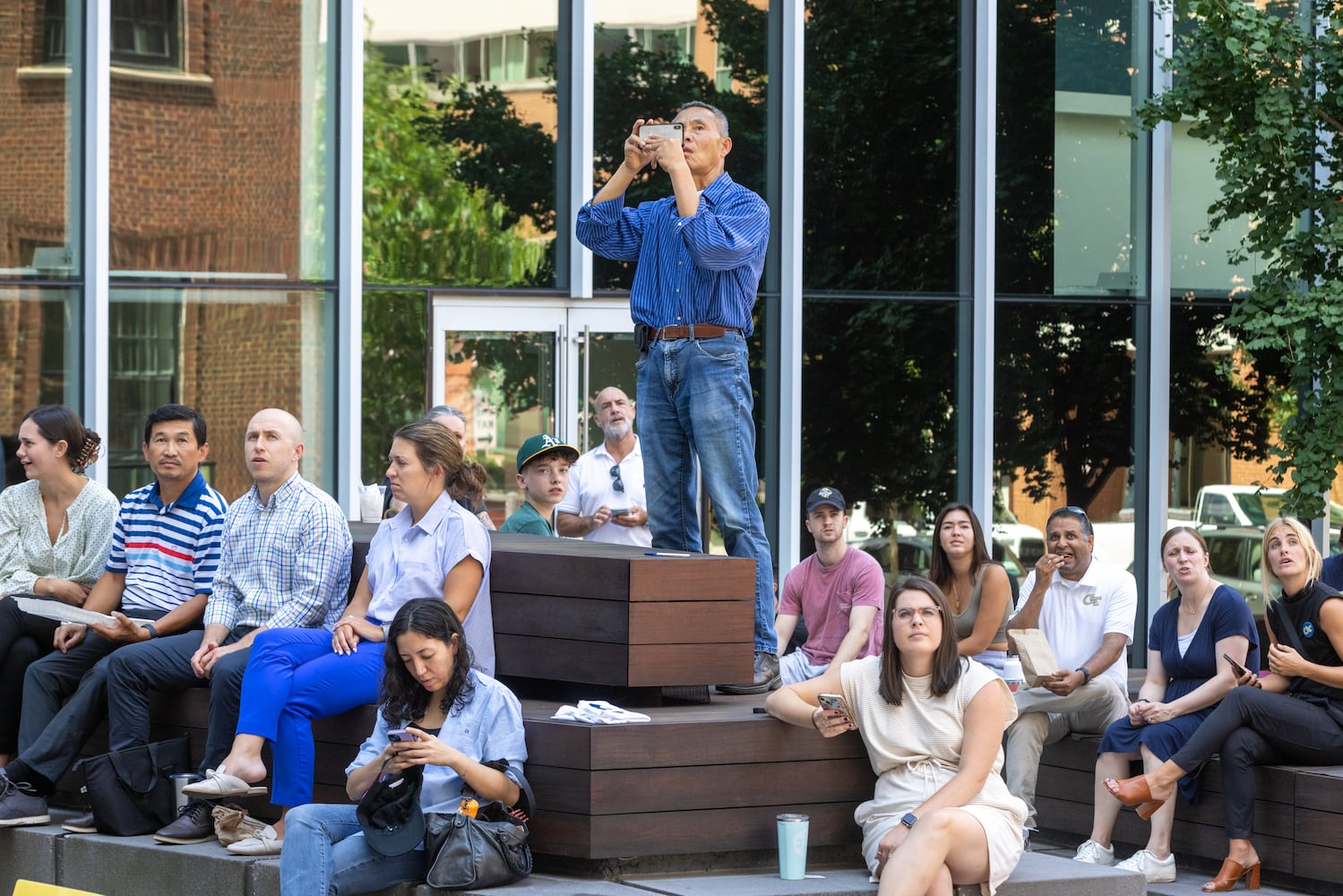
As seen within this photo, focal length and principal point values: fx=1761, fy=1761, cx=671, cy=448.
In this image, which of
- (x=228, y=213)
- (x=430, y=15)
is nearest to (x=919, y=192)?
(x=430, y=15)

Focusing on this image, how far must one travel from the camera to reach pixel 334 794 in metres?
5.98

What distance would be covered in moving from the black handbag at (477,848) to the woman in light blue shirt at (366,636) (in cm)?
69

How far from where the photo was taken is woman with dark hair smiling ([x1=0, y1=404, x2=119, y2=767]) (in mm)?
6953

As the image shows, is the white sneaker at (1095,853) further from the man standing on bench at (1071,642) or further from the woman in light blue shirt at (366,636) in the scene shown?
the woman in light blue shirt at (366,636)

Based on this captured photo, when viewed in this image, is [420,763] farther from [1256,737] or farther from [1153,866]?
[1256,737]

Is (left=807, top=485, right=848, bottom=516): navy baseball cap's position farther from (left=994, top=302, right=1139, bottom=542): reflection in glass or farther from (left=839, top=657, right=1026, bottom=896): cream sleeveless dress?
(left=994, top=302, right=1139, bottom=542): reflection in glass

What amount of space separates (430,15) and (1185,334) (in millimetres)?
5736

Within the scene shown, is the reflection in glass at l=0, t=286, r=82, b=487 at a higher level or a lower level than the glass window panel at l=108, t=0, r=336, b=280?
lower

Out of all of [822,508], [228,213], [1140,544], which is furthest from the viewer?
[1140,544]

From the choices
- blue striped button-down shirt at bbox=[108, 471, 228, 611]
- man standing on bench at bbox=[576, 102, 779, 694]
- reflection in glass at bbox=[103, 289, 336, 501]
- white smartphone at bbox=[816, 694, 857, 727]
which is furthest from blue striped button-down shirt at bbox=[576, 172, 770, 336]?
reflection in glass at bbox=[103, 289, 336, 501]

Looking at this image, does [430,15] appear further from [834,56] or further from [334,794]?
[334,794]

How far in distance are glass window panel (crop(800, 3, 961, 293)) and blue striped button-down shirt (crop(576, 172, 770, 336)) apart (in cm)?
571

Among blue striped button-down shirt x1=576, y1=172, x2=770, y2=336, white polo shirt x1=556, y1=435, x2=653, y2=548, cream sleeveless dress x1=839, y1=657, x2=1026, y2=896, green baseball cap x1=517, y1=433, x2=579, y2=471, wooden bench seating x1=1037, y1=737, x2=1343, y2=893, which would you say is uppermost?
blue striped button-down shirt x1=576, y1=172, x2=770, y2=336

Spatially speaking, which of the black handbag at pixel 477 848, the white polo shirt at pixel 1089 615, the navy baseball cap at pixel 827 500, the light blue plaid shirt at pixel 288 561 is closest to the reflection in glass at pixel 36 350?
the light blue plaid shirt at pixel 288 561
